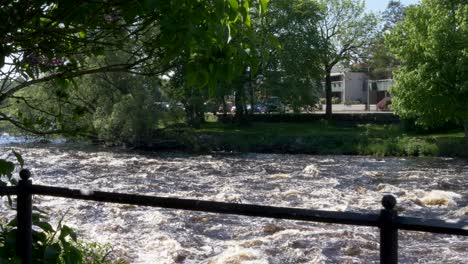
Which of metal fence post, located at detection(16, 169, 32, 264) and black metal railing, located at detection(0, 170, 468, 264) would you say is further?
metal fence post, located at detection(16, 169, 32, 264)

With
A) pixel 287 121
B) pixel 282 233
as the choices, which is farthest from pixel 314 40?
pixel 282 233

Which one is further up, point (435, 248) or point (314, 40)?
point (314, 40)

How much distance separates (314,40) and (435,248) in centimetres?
4034

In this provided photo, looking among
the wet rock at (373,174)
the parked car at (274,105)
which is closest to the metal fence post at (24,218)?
the wet rock at (373,174)

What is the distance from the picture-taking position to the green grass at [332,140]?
121 feet

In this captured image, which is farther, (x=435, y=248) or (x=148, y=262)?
(x=435, y=248)

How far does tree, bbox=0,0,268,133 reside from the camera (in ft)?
9.75

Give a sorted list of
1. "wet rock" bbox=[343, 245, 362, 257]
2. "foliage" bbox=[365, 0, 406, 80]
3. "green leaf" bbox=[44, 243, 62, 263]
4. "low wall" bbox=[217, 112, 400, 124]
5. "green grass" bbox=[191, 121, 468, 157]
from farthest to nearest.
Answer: "foliage" bbox=[365, 0, 406, 80] < "low wall" bbox=[217, 112, 400, 124] < "green grass" bbox=[191, 121, 468, 157] < "wet rock" bbox=[343, 245, 362, 257] < "green leaf" bbox=[44, 243, 62, 263]

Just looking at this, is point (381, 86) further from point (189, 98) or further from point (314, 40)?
point (189, 98)

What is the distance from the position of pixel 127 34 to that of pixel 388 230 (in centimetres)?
220

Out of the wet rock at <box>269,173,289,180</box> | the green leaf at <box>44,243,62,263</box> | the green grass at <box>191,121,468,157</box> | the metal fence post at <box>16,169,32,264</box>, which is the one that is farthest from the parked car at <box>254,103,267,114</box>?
the metal fence post at <box>16,169,32,264</box>

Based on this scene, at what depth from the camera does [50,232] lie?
4.48m

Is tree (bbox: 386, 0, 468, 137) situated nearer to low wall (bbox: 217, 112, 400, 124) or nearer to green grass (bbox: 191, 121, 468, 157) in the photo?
green grass (bbox: 191, 121, 468, 157)

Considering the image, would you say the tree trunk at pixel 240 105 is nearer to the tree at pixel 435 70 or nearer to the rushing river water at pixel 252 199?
the rushing river water at pixel 252 199
